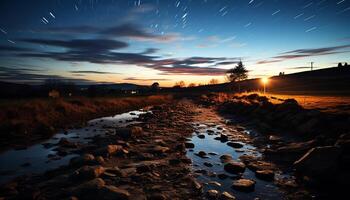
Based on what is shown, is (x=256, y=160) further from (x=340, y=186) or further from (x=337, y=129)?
(x=337, y=129)

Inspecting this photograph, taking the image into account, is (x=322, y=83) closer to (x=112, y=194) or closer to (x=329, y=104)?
(x=329, y=104)

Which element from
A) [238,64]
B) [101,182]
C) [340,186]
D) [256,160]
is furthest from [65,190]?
[238,64]

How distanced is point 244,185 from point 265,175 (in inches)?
47.2

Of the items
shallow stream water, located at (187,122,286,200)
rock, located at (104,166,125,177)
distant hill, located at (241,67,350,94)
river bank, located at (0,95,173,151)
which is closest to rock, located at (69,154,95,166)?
rock, located at (104,166,125,177)

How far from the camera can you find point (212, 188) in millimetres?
6672

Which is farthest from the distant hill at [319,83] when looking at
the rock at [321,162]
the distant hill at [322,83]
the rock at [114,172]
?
the rock at [114,172]

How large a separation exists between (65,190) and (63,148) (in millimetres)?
5324

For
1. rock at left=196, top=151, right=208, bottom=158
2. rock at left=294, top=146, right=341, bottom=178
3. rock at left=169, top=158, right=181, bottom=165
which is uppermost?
rock at left=294, top=146, right=341, bottom=178

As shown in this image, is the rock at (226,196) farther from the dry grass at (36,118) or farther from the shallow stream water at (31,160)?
the dry grass at (36,118)

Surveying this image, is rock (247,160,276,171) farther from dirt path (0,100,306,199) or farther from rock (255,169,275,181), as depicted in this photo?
rock (255,169,275,181)

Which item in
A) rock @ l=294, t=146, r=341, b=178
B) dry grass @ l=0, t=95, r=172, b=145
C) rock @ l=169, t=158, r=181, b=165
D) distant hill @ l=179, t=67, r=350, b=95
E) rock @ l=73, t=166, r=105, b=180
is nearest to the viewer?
rock @ l=294, t=146, r=341, b=178

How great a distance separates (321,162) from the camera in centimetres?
700

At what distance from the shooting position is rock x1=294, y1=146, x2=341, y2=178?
22.2ft

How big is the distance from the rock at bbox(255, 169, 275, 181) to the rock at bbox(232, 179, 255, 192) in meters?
0.72
